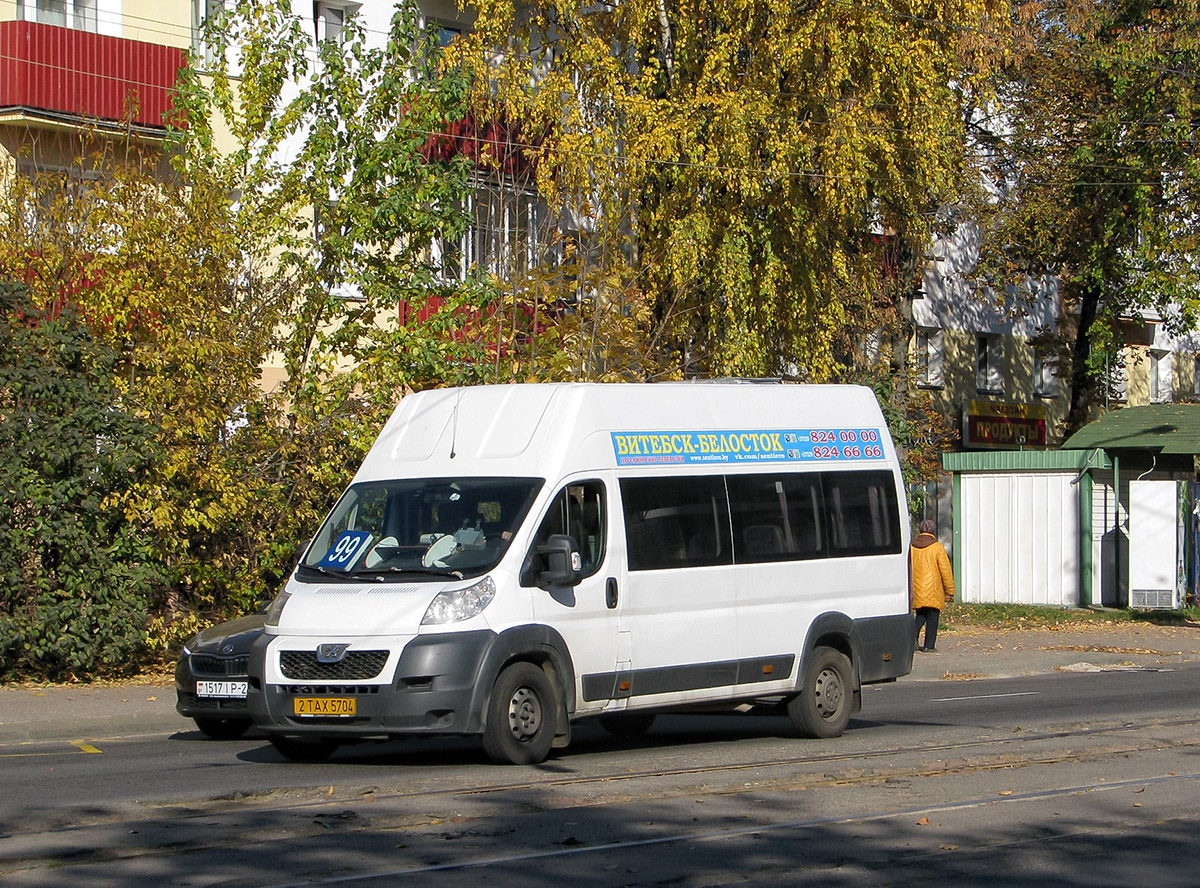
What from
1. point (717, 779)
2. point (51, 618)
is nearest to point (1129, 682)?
point (717, 779)

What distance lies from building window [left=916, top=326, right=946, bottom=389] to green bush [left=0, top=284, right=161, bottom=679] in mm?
31333

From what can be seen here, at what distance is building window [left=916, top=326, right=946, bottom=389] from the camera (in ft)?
151

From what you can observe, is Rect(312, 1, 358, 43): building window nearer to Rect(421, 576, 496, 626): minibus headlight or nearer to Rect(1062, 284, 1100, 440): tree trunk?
Rect(1062, 284, 1100, 440): tree trunk

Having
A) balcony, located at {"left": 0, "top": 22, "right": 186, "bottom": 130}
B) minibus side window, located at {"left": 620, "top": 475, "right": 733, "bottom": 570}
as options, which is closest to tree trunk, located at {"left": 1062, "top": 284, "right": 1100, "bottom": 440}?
balcony, located at {"left": 0, "top": 22, "right": 186, "bottom": 130}

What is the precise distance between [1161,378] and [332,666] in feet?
162

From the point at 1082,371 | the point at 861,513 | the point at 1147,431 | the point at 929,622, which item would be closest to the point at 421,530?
the point at 861,513

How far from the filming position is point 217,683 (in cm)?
1353

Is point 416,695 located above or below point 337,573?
below

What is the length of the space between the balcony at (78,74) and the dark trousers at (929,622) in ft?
41.7

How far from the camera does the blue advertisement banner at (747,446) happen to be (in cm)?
1238

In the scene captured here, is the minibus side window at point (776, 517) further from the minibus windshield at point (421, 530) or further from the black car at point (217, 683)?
the black car at point (217, 683)

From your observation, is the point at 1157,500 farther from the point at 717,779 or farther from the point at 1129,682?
the point at 717,779

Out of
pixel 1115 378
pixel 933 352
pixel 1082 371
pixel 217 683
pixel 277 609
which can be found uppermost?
pixel 933 352

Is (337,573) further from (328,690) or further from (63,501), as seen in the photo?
(63,501)
